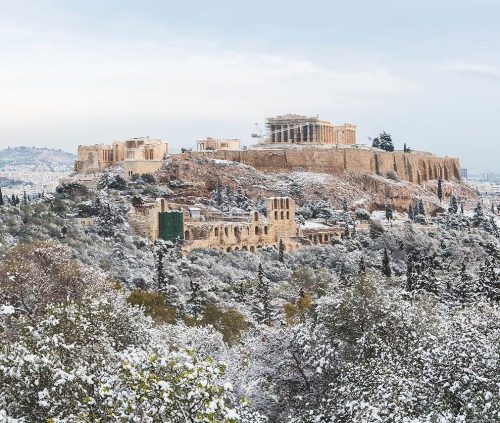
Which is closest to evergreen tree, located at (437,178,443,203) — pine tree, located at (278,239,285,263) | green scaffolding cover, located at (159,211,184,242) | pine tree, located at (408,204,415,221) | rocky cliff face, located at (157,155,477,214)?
rocky cliff face, located at (157,155,477,214)

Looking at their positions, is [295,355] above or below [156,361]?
below

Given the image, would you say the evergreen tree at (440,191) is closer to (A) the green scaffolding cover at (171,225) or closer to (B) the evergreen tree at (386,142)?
(B) the evergreen tree at (386,142)

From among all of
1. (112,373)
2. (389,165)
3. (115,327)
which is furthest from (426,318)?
(389,165)

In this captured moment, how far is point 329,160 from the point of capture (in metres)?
129

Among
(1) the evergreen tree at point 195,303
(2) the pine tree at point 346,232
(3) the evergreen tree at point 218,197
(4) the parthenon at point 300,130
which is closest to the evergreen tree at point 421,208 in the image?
(2) the pine tree at point 346,232

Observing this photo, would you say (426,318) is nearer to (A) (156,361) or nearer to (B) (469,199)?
(A) (156,361)

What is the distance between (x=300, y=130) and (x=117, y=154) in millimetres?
31956

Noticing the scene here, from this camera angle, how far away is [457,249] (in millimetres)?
97438

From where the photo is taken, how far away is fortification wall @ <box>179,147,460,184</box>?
12488cm

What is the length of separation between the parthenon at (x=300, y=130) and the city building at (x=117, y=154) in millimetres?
25055

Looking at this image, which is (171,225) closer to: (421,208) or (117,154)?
(117,154)

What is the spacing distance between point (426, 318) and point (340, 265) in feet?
184

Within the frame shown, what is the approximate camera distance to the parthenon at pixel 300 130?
14012 cm

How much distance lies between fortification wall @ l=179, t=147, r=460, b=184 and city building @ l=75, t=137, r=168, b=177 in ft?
15.3
